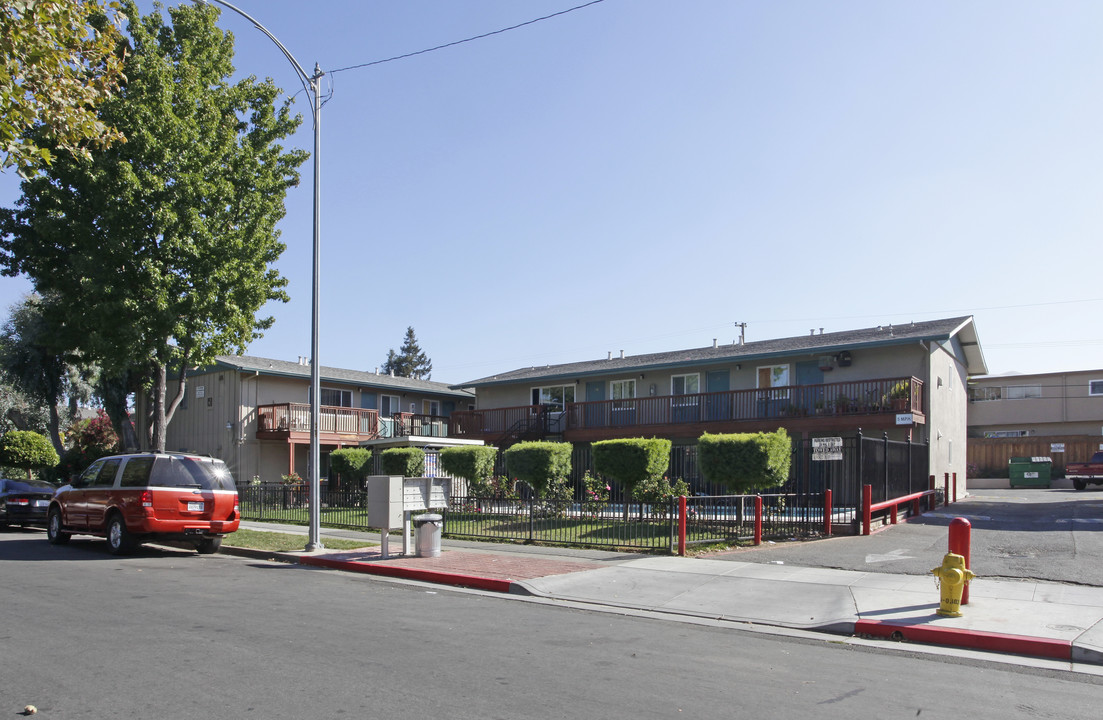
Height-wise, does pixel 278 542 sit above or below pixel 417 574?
below

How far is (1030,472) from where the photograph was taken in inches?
1513

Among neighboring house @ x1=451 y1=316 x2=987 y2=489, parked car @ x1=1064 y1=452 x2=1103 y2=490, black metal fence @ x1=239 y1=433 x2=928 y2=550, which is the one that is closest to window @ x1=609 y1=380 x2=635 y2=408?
neighboring house @ x1=451 y1=316 x2=987 y2=489

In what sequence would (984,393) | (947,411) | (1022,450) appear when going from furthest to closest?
1. (984,393)
2. (1022,450)
3. (947,411)

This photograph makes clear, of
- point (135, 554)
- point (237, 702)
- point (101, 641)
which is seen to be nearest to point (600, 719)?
point (237, 702)

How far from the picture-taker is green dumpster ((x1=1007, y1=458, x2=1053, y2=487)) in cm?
3825

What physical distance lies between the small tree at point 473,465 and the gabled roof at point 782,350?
1137 centimetres

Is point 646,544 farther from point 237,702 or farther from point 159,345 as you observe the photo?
point 159,345

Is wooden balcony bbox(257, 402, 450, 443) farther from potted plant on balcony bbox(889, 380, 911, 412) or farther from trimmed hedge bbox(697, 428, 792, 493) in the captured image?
potted plant on balcony bbox(889, 380, 911, 412)

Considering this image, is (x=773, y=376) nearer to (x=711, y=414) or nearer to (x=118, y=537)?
(x=711, y=414)

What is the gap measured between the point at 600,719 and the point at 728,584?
21.4 feet

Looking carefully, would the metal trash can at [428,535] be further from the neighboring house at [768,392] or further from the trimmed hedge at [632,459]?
the neighboring house at [768,392]

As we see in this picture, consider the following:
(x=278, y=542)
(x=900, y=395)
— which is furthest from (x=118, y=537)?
(x=900, y=395)

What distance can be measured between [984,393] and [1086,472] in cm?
1140

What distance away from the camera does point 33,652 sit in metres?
7.14
